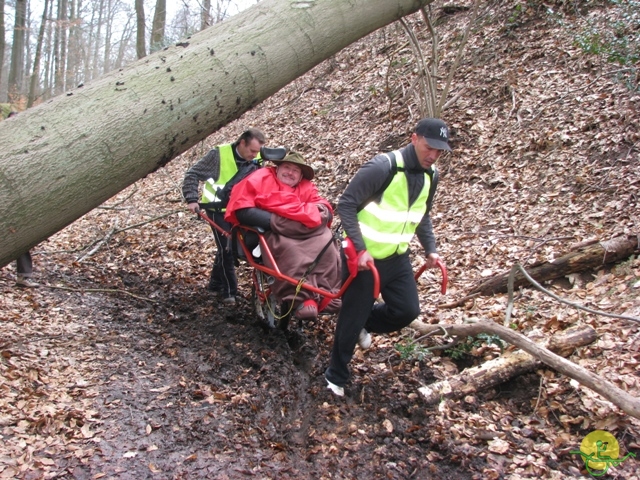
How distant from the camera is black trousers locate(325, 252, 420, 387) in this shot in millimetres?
3982

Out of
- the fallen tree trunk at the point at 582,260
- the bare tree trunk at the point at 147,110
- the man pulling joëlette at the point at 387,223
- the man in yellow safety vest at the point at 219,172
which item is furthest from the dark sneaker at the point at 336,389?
the man in yellow safety vest at the point at 219,172

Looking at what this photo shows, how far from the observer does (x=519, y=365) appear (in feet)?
13.3

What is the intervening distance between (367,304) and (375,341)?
1.20 metres

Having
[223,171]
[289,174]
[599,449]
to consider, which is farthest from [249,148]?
[599,449]

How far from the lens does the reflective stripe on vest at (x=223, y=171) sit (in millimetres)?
5957

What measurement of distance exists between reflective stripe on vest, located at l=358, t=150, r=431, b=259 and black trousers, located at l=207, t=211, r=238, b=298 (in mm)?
2581

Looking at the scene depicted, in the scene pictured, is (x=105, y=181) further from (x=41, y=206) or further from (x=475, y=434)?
(x=475, y=434)

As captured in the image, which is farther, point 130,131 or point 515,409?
point 515,409

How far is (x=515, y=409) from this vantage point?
12.8ft

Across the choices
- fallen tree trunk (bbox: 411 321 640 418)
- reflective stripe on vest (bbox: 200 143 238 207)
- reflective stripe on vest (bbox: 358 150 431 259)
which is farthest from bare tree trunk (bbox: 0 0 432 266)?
fallen tree trunk (bbox: 411 321 640 418)

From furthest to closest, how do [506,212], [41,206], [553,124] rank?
1. [553,124]
2. [506,212]
3. [41,206]

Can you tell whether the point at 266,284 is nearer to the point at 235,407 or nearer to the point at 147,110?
the point at 235,407

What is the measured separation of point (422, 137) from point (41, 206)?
242 centimetres

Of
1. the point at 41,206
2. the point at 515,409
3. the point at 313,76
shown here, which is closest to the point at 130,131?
the point at 41,206
